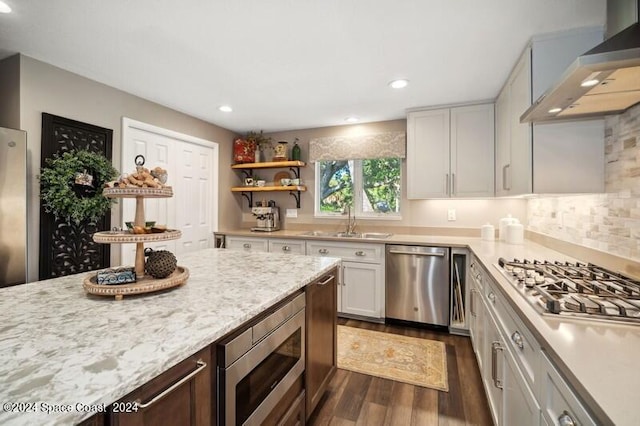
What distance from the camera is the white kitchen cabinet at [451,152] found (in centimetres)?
295

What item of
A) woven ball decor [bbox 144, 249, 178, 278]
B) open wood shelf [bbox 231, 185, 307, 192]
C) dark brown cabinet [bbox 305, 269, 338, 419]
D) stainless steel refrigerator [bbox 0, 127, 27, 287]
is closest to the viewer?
woven ball decor [bbox 144, 249, 178, 278]

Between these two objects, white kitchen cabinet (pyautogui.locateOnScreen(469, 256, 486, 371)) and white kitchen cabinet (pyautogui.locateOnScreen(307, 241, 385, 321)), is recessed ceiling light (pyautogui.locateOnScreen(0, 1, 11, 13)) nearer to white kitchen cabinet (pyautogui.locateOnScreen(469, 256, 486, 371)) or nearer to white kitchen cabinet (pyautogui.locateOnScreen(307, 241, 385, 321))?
white kitchen cabinet (pyautogui.locateOnScreen(307, 241, 385, 321))

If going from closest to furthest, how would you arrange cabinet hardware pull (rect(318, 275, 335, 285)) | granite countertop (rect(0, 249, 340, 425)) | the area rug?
granite countertop (rect(0, 249, 340, 425)) → cabinet hardware pull (rect(318, 275, 335, 285)) → the area rug

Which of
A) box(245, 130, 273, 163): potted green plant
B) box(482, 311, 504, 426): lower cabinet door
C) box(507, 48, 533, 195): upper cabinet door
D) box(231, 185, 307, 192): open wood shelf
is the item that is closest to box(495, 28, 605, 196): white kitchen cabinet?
box(507, 48, 533, 195): upper cabinet door

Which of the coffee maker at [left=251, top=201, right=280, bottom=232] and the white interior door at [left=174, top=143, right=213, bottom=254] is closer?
the white interior door at [left=174, top=143, right=213, bottom=254]

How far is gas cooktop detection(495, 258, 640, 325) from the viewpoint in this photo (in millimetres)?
994

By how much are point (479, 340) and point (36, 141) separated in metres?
3.48

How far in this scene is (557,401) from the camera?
805mm

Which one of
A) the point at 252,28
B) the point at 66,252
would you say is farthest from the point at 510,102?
the point at 66,252

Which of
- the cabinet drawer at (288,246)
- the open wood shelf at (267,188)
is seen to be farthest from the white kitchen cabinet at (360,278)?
the open wood shelf at (267,188)

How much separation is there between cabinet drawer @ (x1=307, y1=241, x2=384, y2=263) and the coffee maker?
859 mm

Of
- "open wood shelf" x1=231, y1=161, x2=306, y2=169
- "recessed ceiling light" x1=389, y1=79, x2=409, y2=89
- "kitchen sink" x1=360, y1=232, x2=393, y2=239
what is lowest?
"kitchen sink" x1=360, y1=232, x2=393, y2=239

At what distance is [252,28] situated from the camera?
1.77 metres

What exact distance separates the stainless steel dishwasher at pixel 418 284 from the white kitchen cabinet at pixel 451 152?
2.19 feet
